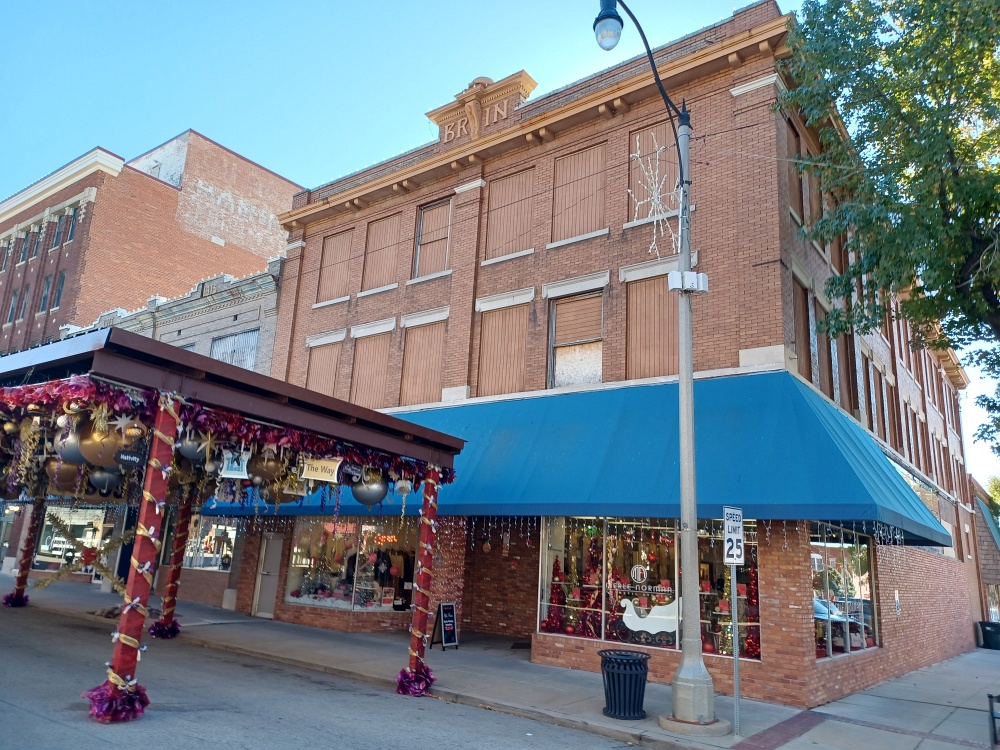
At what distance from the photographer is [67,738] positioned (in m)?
6.76

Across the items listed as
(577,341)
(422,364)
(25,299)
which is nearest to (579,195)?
(577,341)

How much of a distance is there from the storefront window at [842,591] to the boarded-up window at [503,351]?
669 cm

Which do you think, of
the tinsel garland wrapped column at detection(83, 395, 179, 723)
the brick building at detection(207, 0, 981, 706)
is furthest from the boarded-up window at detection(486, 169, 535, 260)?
the tinsel garland wrapped column at detection(83, 395, 179, 723)

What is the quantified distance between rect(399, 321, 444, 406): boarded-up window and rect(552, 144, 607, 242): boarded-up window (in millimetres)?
3946

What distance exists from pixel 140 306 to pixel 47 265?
15.2ft

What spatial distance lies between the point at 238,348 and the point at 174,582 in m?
9.45

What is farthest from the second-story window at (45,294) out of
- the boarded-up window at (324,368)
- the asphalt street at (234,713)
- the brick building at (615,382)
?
the asphalt street at (234,713)

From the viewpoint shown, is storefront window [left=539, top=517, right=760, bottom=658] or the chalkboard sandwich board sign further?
the chalkboard sandwich board sign

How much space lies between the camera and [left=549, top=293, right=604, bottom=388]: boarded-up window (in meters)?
15.0

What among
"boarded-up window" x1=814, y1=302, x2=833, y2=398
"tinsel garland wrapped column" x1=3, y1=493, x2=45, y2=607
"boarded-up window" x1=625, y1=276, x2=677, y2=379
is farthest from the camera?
"tinsel garland wrapped column" x1=3, y1=493, x2=45, y2=607

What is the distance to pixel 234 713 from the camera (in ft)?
27.7

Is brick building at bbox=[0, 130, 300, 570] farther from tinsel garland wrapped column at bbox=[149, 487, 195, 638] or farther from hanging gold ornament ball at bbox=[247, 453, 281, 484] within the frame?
hanging gold ornament ball at bbox=[247, 453, 281, 484]

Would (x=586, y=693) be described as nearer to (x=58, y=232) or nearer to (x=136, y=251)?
(x=136, y=251)

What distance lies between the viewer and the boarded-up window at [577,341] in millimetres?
15047
